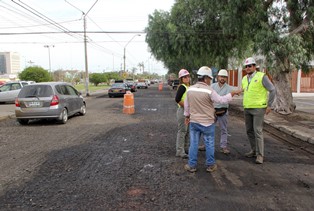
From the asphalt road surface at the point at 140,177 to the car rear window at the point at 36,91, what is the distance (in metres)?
2.81

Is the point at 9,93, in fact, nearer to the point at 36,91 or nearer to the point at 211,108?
the point at 36,91

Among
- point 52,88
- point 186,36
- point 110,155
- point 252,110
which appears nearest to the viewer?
point 252,110

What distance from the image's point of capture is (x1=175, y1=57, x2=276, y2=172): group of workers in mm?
4926

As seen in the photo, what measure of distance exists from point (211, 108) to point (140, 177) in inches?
67.3

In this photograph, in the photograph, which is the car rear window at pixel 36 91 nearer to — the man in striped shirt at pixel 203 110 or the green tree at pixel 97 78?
the man in striped shirt at pixel 203 110

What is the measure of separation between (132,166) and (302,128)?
6.42 meters

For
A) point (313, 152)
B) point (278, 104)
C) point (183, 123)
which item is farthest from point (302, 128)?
point (183, 123)

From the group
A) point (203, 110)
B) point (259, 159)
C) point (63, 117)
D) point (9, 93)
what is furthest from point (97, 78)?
point (203, 110)

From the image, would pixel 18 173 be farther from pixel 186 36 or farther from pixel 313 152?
pixel 186 36

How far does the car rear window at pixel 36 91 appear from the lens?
1044 cm

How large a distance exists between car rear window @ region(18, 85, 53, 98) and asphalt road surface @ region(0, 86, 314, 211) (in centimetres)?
281

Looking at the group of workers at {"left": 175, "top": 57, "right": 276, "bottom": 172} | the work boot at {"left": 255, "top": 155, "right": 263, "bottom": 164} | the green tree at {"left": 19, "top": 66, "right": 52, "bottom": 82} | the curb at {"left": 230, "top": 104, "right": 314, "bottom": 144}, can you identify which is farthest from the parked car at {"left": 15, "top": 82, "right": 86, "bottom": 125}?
the green tree at {"left": 19, "top": 66, "right": 52, "bottom": 82}

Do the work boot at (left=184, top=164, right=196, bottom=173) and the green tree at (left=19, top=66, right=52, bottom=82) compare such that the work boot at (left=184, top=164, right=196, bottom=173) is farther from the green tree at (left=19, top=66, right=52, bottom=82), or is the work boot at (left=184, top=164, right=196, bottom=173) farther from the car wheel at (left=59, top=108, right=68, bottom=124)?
the green tree at (left=19, top=66, right=52, bottom=82)

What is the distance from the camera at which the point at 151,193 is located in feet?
13.5
